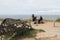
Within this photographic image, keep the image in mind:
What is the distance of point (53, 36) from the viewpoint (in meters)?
12.0

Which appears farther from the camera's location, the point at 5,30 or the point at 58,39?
the point at 5,30

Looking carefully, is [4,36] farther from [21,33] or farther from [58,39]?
[58,39]

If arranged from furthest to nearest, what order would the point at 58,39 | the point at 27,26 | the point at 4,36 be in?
the point at 27,26
the point at 4,36
the point at 58,39

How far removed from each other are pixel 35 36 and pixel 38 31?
4.59 feet

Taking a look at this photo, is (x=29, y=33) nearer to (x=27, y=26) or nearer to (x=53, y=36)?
(x=27, y=26)

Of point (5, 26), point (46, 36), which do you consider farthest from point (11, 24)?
point (46, 36)

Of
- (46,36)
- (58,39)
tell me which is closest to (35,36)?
(46,36)

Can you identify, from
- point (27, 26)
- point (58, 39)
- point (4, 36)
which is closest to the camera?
point (58, 39)

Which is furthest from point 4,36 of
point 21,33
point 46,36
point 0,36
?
point 46,36

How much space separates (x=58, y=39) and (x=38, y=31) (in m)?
2.40

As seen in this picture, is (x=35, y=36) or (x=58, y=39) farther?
(x=35, y=36)

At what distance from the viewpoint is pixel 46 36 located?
11.9 meters

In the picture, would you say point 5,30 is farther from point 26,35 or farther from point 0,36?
point 26,35

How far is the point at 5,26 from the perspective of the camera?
1235cm
